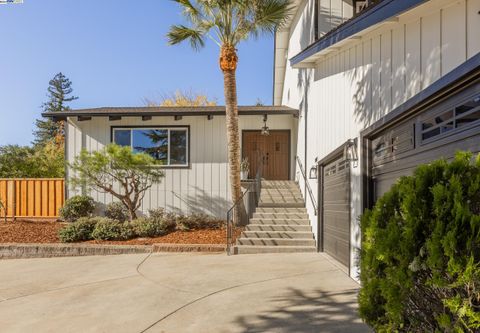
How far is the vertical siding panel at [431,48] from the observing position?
3.62 metres

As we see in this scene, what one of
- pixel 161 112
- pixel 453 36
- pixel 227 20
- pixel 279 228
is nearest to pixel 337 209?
pixel 279 228

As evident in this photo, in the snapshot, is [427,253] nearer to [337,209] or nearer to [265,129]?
[337,209]

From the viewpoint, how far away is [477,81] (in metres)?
2.92

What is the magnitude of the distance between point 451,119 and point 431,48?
0.86 m

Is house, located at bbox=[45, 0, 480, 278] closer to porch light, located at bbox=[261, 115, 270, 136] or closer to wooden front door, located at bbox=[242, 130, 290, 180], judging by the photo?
wooden front door, located at bbox=[242, 130, 290, 180]

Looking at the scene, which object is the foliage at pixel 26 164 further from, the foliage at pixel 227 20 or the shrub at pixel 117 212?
the foliage at pixel 227 20

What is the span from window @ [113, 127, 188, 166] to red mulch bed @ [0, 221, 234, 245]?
3.20 meters

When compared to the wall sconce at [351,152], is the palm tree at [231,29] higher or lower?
higher

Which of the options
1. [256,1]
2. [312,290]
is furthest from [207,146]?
[312,290]

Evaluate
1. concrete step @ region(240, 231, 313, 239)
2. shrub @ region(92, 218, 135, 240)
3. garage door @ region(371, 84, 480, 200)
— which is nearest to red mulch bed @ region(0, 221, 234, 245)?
shrub @ region(92, 218, 135, 240)

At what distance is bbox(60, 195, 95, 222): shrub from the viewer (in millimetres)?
12047

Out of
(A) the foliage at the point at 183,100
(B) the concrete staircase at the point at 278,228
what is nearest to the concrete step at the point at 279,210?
(B) the concrete staircase at the point at 278,228

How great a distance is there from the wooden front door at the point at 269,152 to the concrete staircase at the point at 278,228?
228 centimetres

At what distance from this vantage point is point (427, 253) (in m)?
2.22
